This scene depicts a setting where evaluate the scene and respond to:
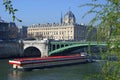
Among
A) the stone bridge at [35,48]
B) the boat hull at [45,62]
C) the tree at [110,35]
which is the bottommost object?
the boat hull at [45,62]

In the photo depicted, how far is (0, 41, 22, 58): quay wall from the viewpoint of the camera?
130 feet

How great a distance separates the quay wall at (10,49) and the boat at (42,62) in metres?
10.3

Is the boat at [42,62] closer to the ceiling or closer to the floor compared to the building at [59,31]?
closer to the floor

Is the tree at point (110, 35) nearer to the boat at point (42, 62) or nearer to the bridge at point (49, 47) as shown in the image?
the boat at point (42, 62)

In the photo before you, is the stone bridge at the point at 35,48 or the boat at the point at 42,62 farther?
the stone bridge at the point at 35,48

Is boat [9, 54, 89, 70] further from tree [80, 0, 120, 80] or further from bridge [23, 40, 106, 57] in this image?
tree [80, 0, 120, 80]

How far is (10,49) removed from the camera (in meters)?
40.7

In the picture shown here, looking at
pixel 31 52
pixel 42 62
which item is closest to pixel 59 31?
pixel 31 52

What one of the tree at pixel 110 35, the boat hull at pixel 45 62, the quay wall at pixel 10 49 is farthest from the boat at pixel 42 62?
the tree at pixel 110 35

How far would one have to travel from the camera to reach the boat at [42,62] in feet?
87.7

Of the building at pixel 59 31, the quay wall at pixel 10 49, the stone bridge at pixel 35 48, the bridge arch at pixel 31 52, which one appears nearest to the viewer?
the stone bridge at pixel 35 48

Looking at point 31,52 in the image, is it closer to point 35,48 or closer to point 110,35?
point 35,48

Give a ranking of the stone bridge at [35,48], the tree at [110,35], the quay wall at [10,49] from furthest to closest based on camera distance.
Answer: the quay wall at [10,49] → the stone bridge at [35,48] → the tree at [110,35]

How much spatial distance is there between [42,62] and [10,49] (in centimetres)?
1307
